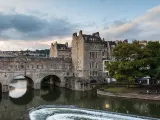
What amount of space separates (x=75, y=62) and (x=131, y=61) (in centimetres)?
2389

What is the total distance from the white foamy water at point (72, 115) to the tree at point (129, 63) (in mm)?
20446

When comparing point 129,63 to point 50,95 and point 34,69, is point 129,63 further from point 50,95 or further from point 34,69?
point 34,69

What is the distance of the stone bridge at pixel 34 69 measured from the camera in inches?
2628

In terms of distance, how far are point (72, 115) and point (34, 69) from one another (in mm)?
38426

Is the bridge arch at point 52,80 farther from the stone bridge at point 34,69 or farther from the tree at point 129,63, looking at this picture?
the tree at point 129,63

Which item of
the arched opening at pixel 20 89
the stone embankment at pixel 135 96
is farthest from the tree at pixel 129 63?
the arched opening at pixel 20 89

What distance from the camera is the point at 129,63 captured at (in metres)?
56.7

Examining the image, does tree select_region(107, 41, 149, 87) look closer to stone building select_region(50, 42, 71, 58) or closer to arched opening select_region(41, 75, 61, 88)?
arched opening select_region(41, 75, 61, 88)

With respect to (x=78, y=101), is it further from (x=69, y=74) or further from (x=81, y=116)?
(x=69, y=74)

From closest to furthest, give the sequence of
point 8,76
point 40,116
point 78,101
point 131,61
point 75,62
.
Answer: point 40,116, point 78,101, point 131,61, point 8,76, point 75,62

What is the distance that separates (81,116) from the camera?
116ft

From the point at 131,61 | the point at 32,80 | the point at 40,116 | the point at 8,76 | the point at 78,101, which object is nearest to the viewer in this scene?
the point at 40,116

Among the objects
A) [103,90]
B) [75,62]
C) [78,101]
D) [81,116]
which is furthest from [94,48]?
[81,116]

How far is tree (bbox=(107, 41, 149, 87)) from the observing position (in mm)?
56688
